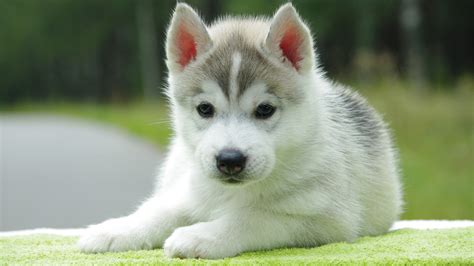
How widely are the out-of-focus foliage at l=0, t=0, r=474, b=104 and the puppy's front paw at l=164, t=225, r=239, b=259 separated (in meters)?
10.9

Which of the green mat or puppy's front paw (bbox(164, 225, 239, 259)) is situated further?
puppy's front paw (bbox(164, 225, 239, 259))

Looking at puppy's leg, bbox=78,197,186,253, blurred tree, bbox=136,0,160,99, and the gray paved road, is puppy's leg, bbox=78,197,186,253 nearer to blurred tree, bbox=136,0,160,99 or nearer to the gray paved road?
the gray paved road

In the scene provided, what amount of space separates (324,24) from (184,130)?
29078mm

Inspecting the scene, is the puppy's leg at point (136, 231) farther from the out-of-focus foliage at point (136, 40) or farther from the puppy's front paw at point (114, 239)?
the out-of-focus foliage at point (136, 40)

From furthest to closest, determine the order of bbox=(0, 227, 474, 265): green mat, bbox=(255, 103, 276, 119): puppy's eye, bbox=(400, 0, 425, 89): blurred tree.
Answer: bbox=(400, 0, 425, 89): blurred tree, bbox=(255, 103, 276, 119): puppy's eye, bbox=(0, 227, 474, 265): green mat

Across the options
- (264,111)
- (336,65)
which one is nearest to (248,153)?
(264,111)

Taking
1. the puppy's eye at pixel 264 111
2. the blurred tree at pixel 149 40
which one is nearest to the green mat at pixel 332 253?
the puppy's eye at pixel 264 111

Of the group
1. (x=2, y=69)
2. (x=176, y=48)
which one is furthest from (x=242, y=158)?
(x=2, y=69)

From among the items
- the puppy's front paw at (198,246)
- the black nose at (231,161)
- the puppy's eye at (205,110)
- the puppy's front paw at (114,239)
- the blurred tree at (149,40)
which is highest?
the puppy's eye at (205,110)

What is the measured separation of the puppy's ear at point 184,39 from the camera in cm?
459

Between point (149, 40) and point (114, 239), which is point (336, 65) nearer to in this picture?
point (149, 40)

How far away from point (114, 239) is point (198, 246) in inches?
27.6

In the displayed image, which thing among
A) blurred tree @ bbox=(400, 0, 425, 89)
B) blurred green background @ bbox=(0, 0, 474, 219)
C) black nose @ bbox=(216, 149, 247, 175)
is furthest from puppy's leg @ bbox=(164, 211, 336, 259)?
blurred tree @ bbox=(400, 0, 425, 89)

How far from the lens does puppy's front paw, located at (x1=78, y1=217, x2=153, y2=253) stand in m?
4.51
